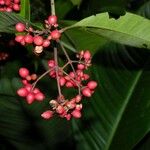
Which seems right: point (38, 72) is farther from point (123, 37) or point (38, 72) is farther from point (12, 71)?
point (123, 37)

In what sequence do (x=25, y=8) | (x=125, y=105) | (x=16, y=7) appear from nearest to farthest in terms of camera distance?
(x=25, y=8) < (x=16, y=7) < (x=125, y=105)

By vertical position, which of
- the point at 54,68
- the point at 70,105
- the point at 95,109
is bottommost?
the point at 95,109

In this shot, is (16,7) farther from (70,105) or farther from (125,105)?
(125,105)

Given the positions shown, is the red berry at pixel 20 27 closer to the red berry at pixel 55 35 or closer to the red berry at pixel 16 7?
the red berry at pixel 55 35

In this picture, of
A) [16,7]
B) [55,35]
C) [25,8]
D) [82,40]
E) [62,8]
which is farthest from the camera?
[62,8]

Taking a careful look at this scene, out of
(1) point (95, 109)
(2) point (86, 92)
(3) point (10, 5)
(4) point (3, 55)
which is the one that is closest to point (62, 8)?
(4) point (3, 55)

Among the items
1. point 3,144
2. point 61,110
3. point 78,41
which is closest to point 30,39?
point 61,110
